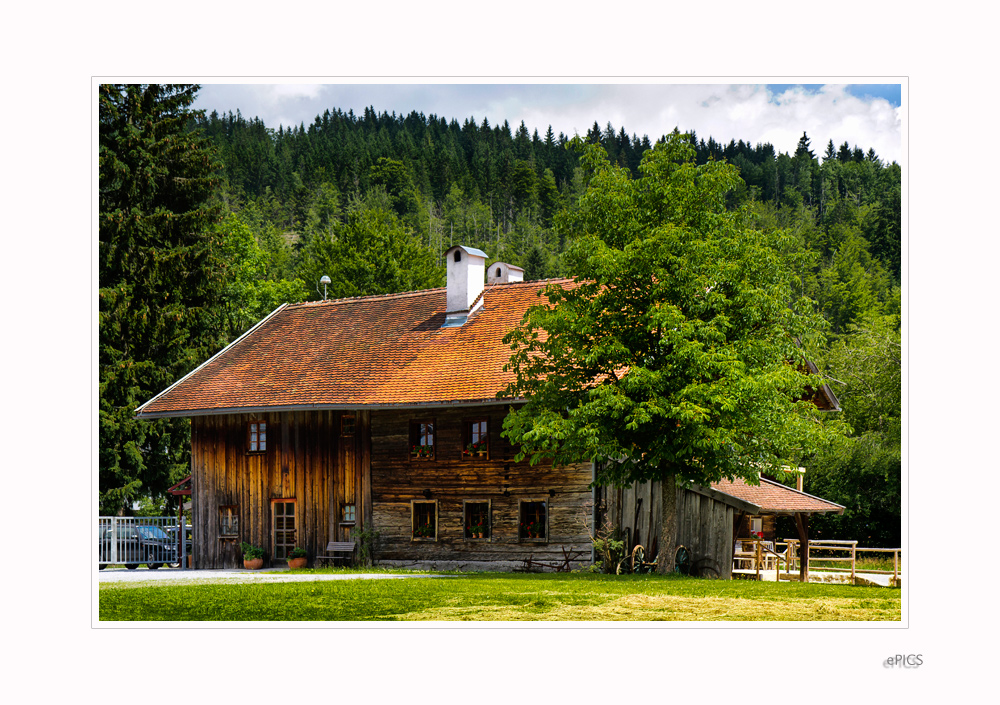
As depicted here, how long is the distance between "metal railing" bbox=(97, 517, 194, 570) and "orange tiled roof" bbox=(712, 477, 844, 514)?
1624 centimetres

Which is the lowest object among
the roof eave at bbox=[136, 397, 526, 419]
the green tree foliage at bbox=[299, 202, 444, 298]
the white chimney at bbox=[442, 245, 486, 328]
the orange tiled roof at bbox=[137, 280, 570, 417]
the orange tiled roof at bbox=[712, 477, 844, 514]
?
the orange tiled roof at bbox=[712, 477, 844, 514]

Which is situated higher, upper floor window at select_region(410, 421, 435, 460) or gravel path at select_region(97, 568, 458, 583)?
upper floor window at select_region(410, 421, 435, 460)

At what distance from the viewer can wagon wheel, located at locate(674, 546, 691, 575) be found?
2361 cm

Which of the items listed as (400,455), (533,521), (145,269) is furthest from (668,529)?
(145,269)

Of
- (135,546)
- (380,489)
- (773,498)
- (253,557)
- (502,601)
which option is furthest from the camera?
(135,546)

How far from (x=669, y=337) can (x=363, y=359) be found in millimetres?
11017

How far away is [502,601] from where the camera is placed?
1623cm

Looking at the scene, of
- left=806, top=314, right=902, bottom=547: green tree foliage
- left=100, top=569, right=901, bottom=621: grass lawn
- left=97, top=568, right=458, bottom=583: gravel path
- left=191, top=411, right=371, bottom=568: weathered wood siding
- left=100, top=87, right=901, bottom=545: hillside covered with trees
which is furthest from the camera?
left=806, top=314, right=902, bottom=547: green tree foliage

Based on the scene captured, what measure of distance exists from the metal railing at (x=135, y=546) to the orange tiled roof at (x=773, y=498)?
16.2 metres

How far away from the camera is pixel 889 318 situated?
33500 millimetres

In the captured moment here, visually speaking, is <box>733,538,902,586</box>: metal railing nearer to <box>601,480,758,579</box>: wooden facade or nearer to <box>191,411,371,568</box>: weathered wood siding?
<box>601,480,758,579</box>: wooden facade

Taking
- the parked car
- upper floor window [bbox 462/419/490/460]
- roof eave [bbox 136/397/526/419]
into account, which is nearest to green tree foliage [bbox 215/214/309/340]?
the parked car

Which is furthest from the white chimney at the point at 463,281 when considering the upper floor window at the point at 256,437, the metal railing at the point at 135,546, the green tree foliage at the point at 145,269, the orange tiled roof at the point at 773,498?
the metal railing at the point at 135,546

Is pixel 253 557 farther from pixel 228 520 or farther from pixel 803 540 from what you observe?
pixel 803 540
